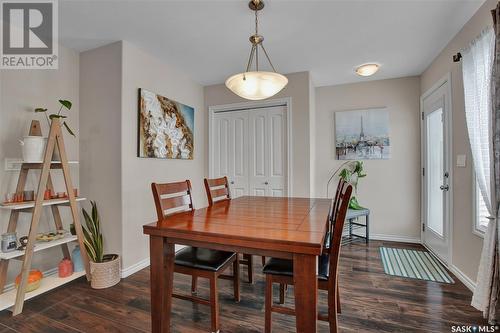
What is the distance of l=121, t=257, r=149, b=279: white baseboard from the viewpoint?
2.51 meters

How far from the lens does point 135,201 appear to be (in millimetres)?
2648

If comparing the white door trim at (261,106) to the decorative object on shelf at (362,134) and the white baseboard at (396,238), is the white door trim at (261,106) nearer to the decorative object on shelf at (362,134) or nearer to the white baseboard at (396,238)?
the decorative object on shelf at (362,134)

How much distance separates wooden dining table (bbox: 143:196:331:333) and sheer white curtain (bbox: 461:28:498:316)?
1.16 m

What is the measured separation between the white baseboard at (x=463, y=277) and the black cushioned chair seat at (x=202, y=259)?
2167 mm

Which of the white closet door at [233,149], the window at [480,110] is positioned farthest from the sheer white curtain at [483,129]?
the white closet door at [233,149]

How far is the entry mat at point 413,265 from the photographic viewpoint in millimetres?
2453

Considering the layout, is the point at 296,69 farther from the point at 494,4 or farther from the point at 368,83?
the point at 494,4

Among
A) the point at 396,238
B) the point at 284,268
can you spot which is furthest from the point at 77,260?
the point at 396,238

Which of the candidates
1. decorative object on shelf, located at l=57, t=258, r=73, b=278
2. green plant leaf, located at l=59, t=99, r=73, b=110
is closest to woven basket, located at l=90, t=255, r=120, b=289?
decorative object on shelf, located at l=57, t=258, r=73, b=278

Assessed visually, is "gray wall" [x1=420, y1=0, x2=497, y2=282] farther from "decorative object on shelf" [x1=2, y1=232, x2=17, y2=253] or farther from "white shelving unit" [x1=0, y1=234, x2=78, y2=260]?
"decorative object on shelf" [x1=2, y1=232, x2=17, y2=253]

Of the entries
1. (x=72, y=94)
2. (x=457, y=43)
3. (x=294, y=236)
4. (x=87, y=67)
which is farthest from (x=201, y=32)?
(x=457, y=43)

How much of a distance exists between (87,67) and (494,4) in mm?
3758

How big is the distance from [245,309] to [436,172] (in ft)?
9.26

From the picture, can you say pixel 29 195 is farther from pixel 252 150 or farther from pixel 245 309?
pixel 252 150
